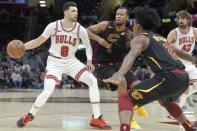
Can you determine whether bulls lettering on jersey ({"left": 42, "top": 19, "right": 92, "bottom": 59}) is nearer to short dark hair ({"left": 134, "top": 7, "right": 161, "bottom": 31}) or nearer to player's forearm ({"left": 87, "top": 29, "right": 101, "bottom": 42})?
player's forearm ({"left": 87, "top": 29, "right": 101, "bottom": 42})

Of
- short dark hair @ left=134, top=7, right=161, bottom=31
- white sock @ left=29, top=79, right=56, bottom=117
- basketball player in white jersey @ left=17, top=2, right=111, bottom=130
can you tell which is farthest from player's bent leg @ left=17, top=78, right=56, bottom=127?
short dark hair @ left=134, top=7, right=161, bottom=31

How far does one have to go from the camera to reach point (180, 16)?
27.6 ft

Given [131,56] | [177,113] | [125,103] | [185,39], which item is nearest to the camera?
[131,56]

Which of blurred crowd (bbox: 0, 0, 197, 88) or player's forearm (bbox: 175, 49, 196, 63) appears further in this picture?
blurred crowd (bbox: 0, 0, 197, 88)

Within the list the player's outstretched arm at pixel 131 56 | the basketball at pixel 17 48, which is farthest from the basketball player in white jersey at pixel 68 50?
the player's outstretched arm at pixel 131 56

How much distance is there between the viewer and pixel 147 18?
5.56 m

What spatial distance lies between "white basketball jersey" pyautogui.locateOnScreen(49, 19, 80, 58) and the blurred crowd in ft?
46.8

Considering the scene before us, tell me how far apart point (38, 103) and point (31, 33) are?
22.2 metres

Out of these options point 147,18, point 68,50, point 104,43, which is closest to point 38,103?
point 68,50

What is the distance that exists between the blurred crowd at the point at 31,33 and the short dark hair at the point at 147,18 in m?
16.5

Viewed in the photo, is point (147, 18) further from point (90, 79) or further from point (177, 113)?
point (90, 79)

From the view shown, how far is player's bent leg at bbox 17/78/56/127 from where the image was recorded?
7453mm

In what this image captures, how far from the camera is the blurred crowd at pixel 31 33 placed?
2278 cm

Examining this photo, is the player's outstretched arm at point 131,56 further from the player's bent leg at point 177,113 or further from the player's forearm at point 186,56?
the player's bent leg at point 177,113
